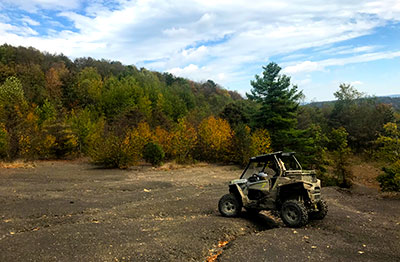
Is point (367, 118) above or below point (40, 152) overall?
above

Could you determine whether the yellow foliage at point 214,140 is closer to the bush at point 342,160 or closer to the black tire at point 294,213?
the bush at point 342,160

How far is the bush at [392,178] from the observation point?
52.7 feet

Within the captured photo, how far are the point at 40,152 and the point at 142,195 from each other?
23096mm

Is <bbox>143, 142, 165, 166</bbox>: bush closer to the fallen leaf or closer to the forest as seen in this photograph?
the forest

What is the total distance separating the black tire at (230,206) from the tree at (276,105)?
862 inches

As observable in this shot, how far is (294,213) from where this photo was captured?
8531 mm

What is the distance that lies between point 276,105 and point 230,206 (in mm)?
24284

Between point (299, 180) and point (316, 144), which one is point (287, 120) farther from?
point (299, 180)

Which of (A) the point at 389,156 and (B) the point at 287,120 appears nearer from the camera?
(A) the point at 389,156

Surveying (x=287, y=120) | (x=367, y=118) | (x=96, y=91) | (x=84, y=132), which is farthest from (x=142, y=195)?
(x=96, y=91)

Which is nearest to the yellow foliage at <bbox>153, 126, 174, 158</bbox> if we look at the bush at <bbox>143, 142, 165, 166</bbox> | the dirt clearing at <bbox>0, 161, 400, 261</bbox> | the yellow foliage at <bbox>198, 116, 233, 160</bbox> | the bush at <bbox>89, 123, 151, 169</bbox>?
the bush at <bbox>143, 142, 165, 166</bbox>

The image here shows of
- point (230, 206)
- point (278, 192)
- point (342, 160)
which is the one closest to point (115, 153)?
point (342, 160)

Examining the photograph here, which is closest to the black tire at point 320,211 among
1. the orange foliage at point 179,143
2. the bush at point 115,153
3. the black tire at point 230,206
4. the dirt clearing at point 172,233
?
the dirt clearing at point 172,233

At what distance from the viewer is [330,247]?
7004 millimetres
